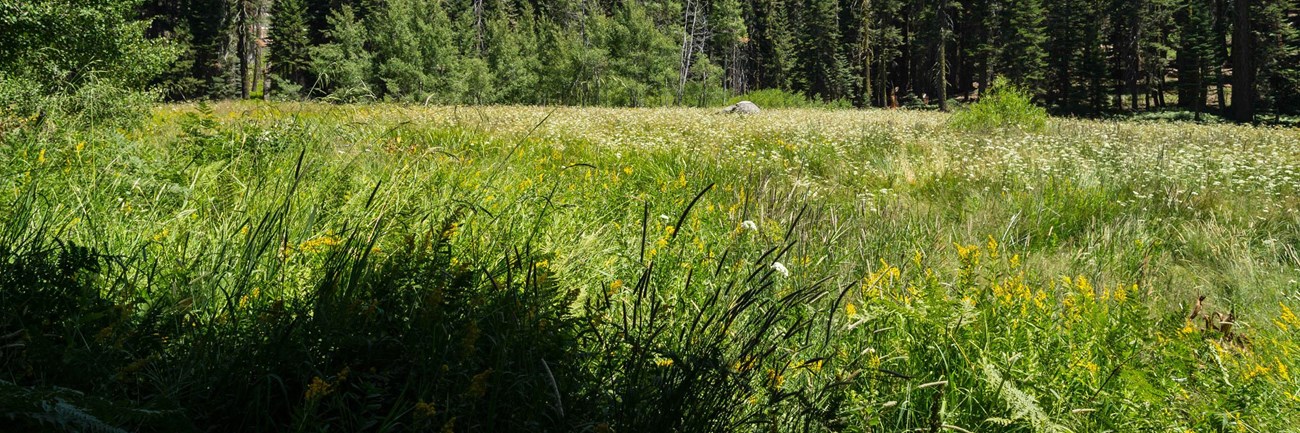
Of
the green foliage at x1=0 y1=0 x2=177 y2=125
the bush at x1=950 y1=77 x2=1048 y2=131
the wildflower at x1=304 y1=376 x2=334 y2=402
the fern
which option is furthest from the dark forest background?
the wildflower at x1=304 y1=376 x2=334 y2=402

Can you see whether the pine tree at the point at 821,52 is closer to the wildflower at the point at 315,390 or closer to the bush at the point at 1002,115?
the bush at the point at 1002,115

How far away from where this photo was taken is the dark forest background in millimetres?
36875

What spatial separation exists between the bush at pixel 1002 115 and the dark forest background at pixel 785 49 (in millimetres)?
15223

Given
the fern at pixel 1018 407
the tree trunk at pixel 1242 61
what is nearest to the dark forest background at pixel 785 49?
the tree trunk at pixel 1242 61

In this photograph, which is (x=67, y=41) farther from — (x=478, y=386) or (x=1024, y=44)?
(x=1024, y=44)

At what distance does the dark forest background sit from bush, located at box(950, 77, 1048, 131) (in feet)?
49.9

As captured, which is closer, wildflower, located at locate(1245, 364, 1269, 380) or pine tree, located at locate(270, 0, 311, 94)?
wildflower, located at locate(1245, 364, 1269, 380)

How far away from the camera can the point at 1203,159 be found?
8156 millimetres

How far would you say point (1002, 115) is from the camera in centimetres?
1344

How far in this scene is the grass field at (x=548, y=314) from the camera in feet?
5.02

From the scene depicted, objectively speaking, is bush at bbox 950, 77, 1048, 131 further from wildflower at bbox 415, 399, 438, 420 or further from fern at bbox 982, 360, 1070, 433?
wildflower at bbox 415, 399, 438, 420

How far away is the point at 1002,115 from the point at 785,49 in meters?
55.1

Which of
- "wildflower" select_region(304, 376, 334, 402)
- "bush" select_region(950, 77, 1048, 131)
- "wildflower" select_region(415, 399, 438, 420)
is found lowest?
"wildflower" select_region(415, 399, 438, 420)

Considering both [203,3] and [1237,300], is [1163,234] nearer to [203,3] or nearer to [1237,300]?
[1237,300]
